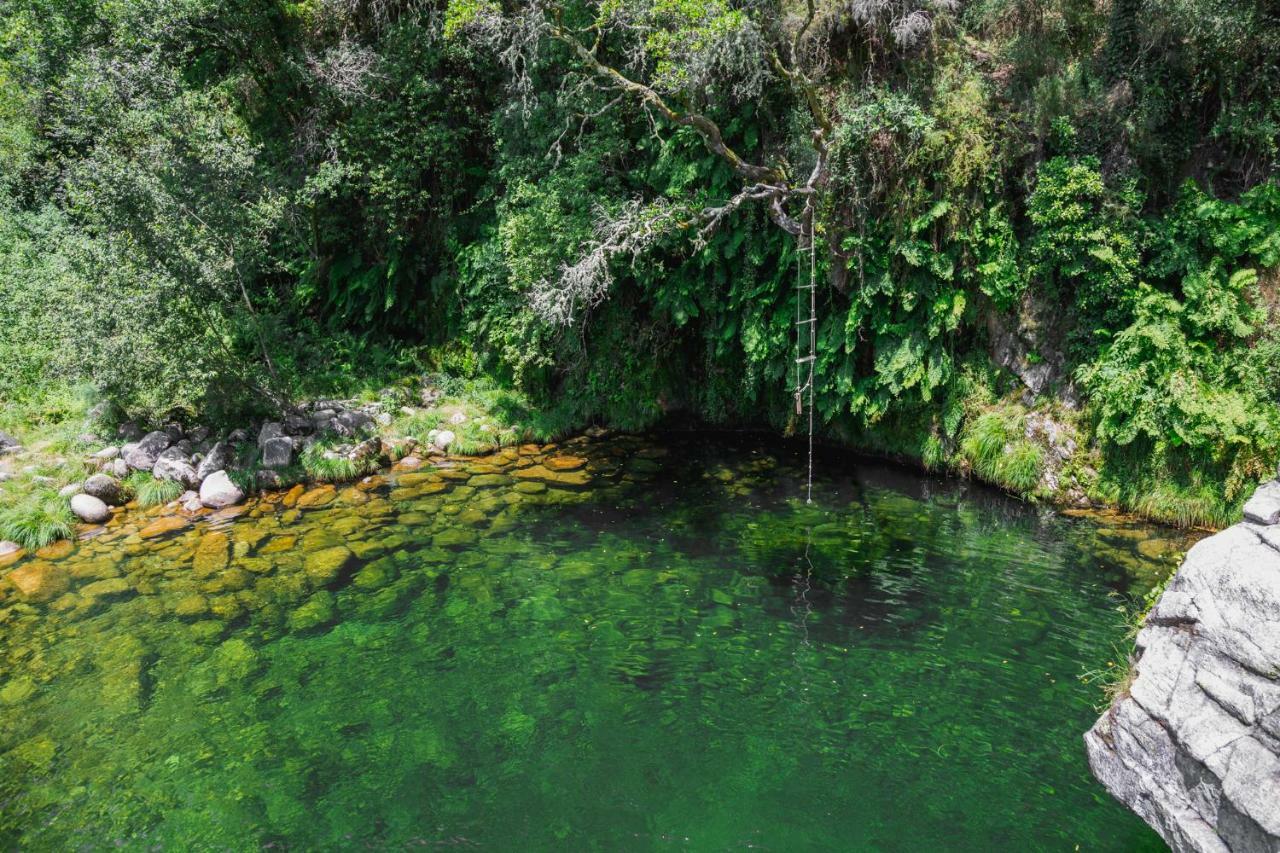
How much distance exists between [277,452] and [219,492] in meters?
1.36

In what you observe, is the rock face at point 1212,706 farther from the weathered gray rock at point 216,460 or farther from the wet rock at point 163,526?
the weathered gray rock at point 216,460

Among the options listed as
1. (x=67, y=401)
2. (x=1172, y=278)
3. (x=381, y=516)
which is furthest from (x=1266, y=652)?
(x=67, y=401)

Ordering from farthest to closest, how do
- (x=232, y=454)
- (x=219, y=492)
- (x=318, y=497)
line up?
(x=232, y=454) → (x=318, y=497) → (x=219, y=492)

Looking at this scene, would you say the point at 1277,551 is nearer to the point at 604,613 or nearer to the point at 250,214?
the point at 604,613

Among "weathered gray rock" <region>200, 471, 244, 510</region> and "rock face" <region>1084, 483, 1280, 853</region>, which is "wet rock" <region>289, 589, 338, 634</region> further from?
"rock face" <region>1084, 483, 1280, 853</region>

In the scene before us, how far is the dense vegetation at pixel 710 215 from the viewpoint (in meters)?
13.3

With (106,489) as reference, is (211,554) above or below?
below

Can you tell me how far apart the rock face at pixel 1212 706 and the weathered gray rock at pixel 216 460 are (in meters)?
15.9

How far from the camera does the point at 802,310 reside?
1636 cm

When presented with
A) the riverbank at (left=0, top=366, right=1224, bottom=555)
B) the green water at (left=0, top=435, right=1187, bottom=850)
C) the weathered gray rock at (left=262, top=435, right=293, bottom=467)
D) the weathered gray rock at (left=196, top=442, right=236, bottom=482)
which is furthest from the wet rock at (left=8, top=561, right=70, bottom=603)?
the weathered gray rock at (left=262, top=435, right=293, bottom=467)

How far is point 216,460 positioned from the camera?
16734mm

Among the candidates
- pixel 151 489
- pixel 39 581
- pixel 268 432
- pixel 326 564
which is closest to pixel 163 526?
pixel 151 489

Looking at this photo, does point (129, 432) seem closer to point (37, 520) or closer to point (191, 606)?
point (37, 520)

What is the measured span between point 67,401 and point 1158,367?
71.5 feet
